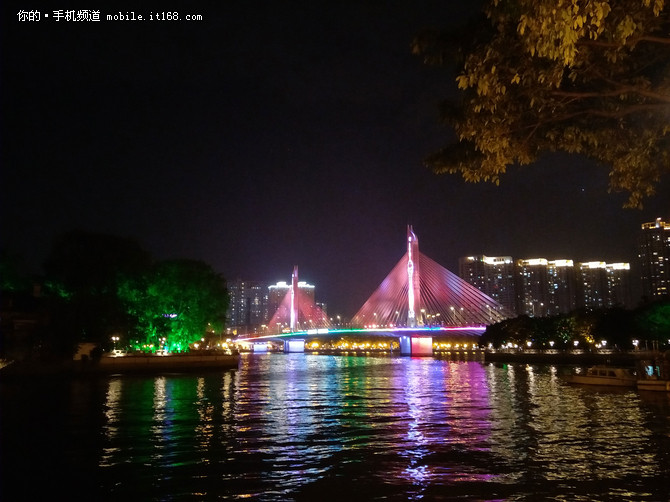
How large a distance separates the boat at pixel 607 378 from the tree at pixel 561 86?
Answer: 25986 mm

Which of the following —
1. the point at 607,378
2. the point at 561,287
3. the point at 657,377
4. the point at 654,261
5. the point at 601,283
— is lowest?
the point at 607,378

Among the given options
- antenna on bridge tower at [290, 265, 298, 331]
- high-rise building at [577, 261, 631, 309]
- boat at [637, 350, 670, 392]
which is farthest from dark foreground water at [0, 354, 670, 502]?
high-rise building at [577, 261, 631, 309]

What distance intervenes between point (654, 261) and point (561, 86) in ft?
442


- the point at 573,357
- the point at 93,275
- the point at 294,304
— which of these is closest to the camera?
the point at 93,275

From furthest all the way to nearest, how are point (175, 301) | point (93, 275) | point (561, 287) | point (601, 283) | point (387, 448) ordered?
point (601, 283)
point (561, 287)
point (175, 301)
point (93, 275)
point (387, 448)

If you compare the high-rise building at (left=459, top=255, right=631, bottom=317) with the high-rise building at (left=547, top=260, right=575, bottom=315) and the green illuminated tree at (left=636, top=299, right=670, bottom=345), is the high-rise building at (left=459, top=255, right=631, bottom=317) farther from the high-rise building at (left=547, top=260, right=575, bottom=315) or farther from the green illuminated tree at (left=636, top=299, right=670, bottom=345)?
the green illuminated tree at (left=636, top=299, right=670, bottom=345)

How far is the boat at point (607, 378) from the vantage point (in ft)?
105

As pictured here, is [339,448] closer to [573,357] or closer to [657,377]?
[657,377]

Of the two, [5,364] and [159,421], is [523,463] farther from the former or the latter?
[5,364]

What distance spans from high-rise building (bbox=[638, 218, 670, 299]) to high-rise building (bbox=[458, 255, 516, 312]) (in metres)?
31.5

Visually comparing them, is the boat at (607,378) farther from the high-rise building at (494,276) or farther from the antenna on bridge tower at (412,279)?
the high-rise building at (494,276)

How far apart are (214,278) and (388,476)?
48.5 m

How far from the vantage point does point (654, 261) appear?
5022 inches

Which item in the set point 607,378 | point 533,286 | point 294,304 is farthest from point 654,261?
point 607,378
